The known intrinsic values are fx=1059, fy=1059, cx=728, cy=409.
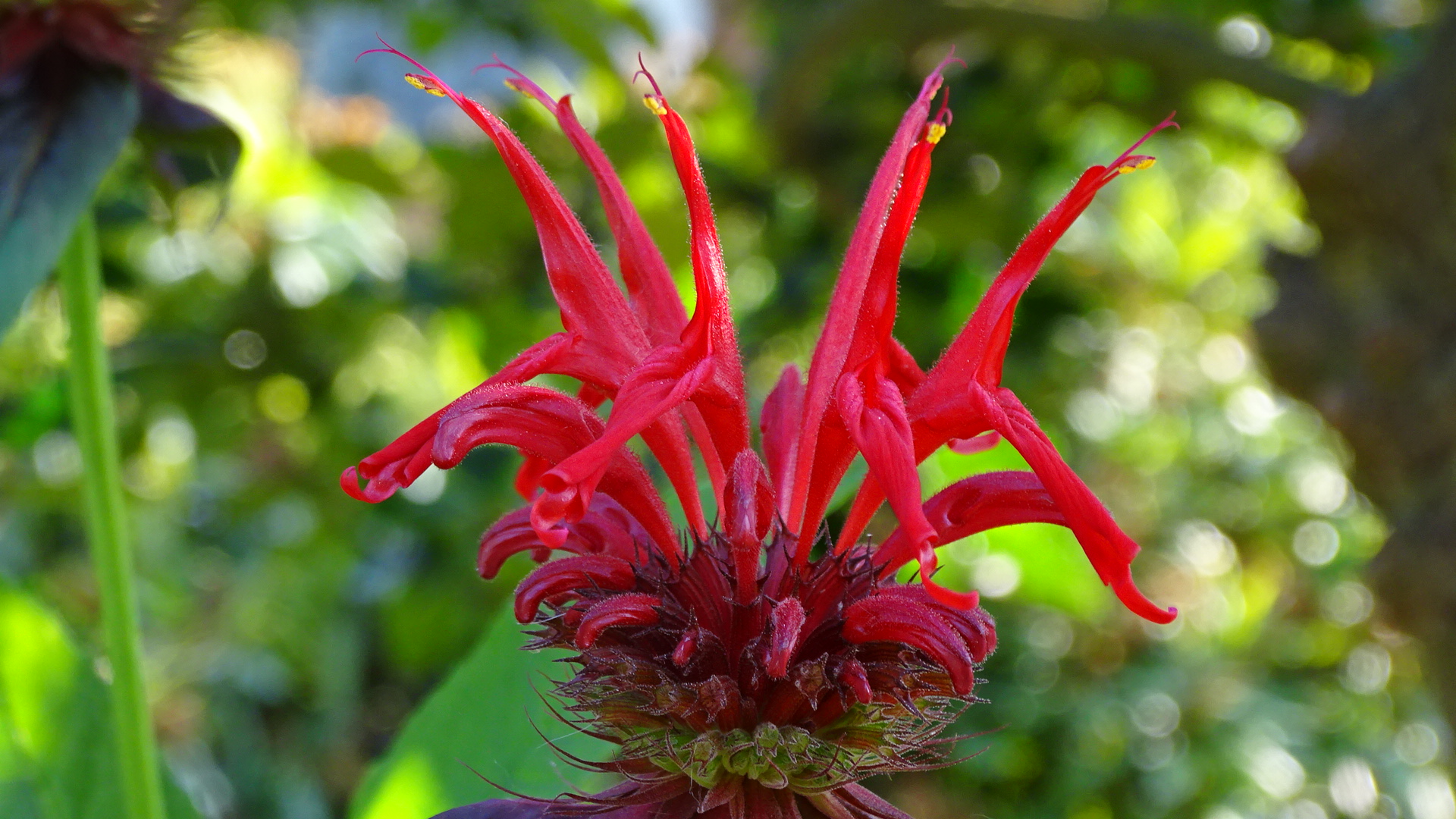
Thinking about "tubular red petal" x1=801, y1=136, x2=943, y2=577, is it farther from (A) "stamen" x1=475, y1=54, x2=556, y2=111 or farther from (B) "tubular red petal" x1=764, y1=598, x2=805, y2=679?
(A) "stamen" x1=475, y1=54, x2=556, y2=111

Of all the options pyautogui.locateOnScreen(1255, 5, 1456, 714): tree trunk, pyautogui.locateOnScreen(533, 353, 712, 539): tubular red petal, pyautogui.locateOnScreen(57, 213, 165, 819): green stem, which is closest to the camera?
pyautogui.locateOnScreen(533, 353, 712, 539): tubular red petal

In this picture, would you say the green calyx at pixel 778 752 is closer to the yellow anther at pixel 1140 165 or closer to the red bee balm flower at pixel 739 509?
the red bee balm flower at pixel 739 509

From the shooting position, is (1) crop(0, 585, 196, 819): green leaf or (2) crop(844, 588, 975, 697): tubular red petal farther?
(1) crop(0, 585, 196, 819): green leaf

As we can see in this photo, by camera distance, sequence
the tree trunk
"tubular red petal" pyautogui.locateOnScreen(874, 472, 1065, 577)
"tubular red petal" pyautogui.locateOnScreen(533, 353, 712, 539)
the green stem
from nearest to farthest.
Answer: "tubular red petal" pyautogui.locateOnScreen(533, 353, 712, 539) → "tubular red petal" pyautogui.locateOnScreen(874, 472, 1065, 577) → the green stem → the tree trunk

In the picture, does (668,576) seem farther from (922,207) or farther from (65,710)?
(922,207)

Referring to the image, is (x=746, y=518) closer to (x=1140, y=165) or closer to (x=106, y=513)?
(x=1140, y=165)

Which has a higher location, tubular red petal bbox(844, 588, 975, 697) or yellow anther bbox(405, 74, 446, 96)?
yellow anther bbox(405, 74, 446, 96)

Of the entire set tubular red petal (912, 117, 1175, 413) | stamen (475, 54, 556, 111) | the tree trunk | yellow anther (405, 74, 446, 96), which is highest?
the tree trunk

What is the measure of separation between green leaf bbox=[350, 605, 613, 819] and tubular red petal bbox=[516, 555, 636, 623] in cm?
20

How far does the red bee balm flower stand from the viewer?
1.52 feet

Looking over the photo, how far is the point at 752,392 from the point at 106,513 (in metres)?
1.00

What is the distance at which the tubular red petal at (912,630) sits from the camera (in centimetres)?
44

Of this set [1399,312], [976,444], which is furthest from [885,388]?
[1399,312]

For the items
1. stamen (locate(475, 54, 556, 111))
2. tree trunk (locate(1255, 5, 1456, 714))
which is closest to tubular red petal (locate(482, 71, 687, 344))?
stamen (locate(475, 54, 556, 111))
